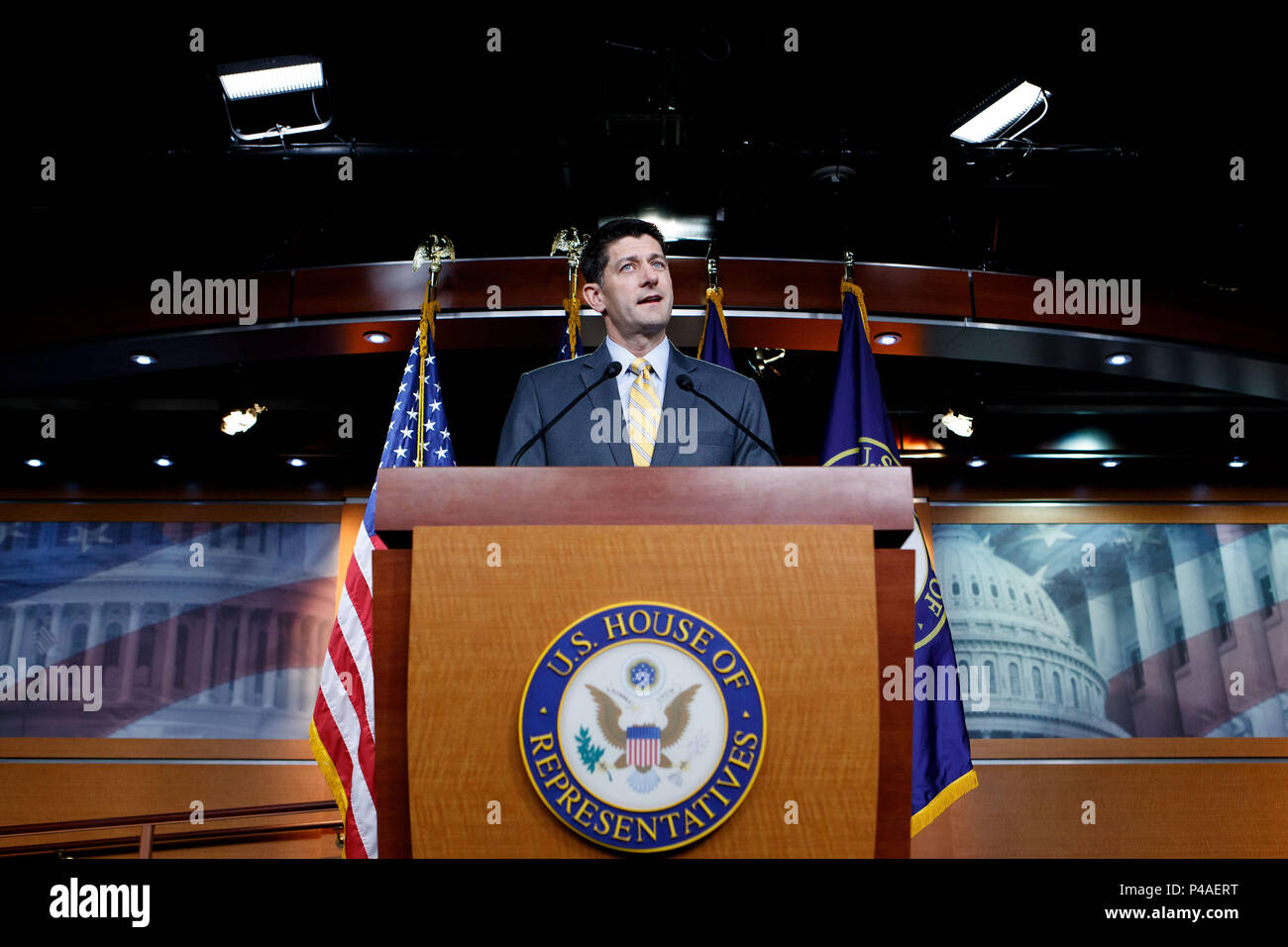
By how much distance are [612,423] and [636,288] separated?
33 cm

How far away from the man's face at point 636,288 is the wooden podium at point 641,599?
81cm

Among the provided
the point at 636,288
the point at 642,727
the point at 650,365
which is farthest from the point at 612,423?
the point at 642,727

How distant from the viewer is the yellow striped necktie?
1.91 meters

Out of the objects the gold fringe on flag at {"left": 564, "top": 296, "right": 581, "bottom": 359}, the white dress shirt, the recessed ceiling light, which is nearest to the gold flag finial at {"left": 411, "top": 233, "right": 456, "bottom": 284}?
the gold fringe on flag at {"left": 564, "top": 296, "right": 581, "bottom": 359}

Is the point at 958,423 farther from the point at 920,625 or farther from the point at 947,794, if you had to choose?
the point at 947,794

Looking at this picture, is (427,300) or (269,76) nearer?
(269,76)

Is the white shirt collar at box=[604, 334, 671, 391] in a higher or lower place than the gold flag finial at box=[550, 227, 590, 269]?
lower

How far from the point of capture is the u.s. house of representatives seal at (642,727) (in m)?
1.16

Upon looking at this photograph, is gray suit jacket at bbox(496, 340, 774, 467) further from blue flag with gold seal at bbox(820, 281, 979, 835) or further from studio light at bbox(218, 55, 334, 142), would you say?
studio light at bbox(218, 55, 334, 142)

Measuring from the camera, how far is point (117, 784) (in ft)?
19.3

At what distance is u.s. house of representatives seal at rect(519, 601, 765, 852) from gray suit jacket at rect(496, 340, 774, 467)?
676 millimetres

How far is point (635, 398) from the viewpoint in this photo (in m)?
1.98
